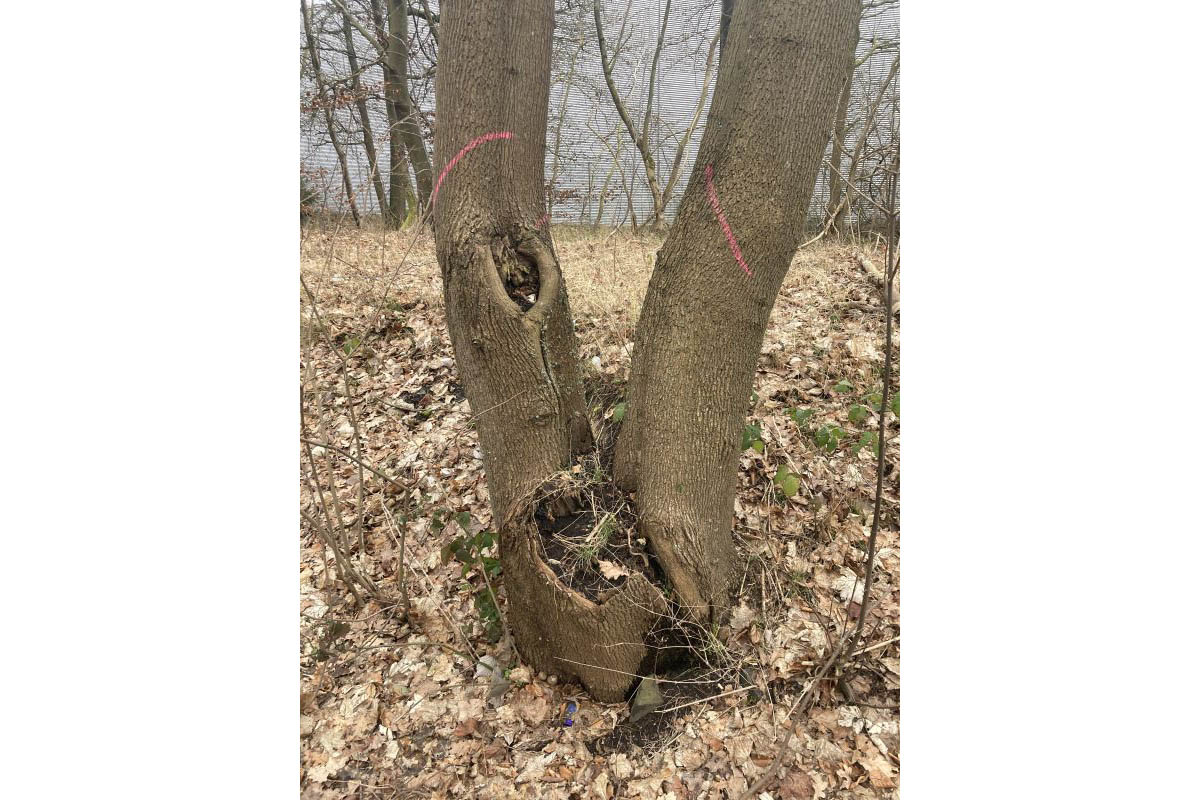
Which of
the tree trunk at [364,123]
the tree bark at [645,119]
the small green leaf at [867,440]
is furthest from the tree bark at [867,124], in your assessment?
the tree trunk at [364,123]

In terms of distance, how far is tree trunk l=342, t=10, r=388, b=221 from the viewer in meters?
1.78

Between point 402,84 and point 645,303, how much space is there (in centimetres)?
104

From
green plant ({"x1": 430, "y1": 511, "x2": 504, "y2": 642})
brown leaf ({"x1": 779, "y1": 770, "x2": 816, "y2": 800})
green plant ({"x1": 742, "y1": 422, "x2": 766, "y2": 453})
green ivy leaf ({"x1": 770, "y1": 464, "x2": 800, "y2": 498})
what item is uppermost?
green plant ({"x1": 742, "y1": 422, "x2": 766, "y2": 453})

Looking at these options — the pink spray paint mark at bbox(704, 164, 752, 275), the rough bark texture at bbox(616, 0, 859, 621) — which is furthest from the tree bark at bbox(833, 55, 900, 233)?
the pink spray paint mark at bbox(704, 164, 752, 275)

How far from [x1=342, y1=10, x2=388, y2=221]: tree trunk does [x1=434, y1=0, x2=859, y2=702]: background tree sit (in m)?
0.46

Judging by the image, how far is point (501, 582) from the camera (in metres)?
1.67

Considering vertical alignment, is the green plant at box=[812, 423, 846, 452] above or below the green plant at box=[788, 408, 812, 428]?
below

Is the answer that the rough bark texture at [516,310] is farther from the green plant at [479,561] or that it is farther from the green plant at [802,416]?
the green plant at [802,416]

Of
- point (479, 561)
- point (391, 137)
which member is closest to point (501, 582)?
point (479, 561)

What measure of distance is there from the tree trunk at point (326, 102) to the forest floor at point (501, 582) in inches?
5.2

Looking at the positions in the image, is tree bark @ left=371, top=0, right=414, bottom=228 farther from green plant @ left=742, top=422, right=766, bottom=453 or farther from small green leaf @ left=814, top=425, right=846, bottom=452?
small green leaf @ left=814, top=425, right=846, bottom=452

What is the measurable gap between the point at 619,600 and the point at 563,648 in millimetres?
215

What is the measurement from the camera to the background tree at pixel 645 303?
132cm

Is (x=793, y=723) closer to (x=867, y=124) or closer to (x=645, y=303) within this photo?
(x=645, y=303)
